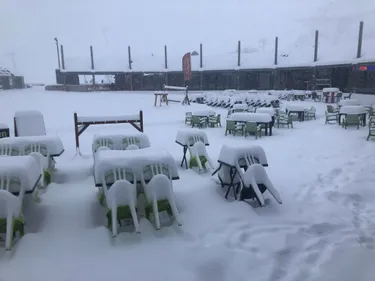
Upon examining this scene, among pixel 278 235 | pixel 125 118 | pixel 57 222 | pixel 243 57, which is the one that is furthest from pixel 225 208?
pixel 243 57

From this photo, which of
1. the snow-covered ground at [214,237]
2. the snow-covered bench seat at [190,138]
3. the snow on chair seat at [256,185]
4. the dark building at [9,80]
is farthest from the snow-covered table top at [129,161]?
the dark building at [9,80]

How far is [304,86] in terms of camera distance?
31391 mm

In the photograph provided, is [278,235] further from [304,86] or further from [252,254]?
[304,86]

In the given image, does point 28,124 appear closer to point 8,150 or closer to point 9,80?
point 8,150

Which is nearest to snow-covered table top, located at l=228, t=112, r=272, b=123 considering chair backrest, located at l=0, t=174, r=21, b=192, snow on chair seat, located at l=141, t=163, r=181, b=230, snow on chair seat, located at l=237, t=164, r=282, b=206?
snow on chair seat, located at l=237, t=164, r=282, b=206

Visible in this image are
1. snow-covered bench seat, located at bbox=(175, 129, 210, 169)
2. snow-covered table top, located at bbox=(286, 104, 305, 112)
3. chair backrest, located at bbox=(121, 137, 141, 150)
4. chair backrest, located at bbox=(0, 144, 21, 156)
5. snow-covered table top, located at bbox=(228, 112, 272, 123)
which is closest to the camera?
chair backrest, located at bbox=(0, 144, 21, 156)

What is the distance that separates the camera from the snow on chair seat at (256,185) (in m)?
4.74

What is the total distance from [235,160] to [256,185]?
52 centimetres

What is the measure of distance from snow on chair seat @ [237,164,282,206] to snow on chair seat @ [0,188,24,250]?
10.4ft

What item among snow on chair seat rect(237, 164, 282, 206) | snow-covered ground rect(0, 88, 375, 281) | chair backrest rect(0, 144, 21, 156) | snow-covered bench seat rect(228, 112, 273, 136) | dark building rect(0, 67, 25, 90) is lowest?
snow-covered ground rect(0, 88, 375, 281)

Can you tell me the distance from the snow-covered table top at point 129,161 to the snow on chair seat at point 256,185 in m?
1.17

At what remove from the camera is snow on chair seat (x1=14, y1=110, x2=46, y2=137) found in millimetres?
8250

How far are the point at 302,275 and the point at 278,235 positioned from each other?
2.62ft

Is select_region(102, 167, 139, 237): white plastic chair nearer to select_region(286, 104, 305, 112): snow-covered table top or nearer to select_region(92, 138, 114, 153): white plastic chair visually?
select_region(92, 138, 114, 153): white plastic chair
